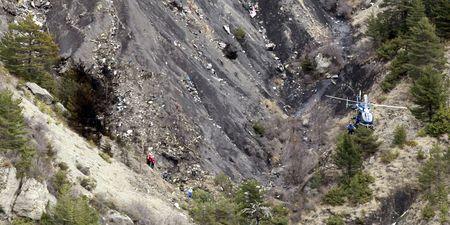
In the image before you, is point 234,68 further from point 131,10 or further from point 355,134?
point 355,134

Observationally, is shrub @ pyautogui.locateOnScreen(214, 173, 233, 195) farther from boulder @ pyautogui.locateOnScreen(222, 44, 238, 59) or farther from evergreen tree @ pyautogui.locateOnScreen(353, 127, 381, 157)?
boulder @ pyautogui.locateOnScreen(222, 44, 238, 59)

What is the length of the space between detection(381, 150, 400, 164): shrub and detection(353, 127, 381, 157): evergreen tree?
0.85m

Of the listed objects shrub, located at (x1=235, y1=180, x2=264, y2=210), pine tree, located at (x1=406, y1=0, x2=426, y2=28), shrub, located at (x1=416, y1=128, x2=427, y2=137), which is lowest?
shrub, located at (x1=235, y1=180, x2=264, y2=210)

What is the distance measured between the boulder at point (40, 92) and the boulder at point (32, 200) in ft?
36.7

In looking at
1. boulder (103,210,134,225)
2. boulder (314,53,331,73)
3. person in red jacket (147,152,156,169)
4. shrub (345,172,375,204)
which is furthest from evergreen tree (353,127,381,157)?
boulder (103,210,134,225)

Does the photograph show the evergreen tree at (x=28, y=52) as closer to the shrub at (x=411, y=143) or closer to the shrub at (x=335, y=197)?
the shrub at (x=335, y=197)

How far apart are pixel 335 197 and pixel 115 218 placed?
16.0 m

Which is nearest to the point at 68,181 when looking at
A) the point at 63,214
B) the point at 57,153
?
the point at 57,153

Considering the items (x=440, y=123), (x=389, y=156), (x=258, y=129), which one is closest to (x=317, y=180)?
(x=389, y=156)

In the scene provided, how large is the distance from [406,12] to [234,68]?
49.2 ft

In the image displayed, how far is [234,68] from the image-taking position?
4994 cm

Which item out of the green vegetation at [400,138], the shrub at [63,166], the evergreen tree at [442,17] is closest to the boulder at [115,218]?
the shrub at [63,166]

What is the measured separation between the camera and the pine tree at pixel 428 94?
38.1 m

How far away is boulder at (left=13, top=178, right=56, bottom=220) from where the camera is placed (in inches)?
879
